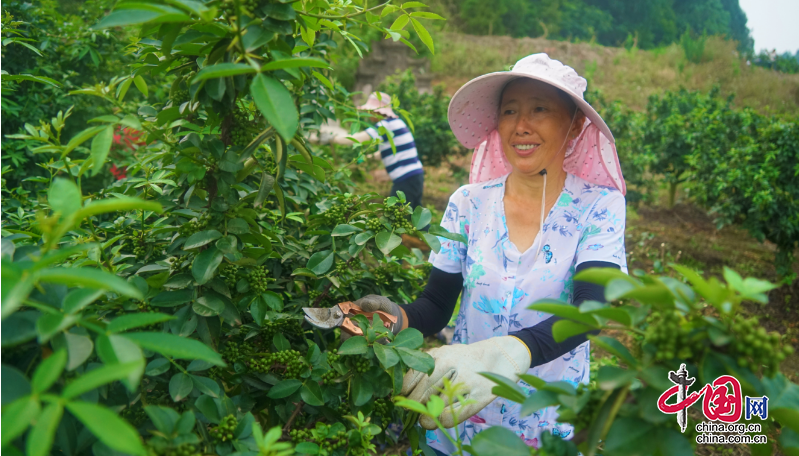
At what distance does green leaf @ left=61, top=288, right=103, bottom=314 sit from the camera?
544 mm

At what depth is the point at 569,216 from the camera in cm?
156

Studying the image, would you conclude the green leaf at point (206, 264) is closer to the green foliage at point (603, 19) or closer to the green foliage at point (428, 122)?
the green foliage at point (428, 122)

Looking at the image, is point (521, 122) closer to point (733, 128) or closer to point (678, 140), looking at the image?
point (733, 128)

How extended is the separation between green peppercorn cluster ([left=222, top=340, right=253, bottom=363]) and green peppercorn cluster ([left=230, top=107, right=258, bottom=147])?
15.0 inches

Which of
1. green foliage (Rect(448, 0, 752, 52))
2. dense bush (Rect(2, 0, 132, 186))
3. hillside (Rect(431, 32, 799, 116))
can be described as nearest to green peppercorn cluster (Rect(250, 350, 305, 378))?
dense bush (Rect(2, 0, 132, 186))

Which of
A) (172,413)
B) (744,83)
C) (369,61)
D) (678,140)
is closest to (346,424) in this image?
(172,413)

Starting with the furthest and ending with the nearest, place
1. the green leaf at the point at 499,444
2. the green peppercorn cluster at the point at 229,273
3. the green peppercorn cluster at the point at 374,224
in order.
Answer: the green peppercorn cluster at the point at 374,224 < the green peppercorn cluster at the point at 229,273 < the green leaf at the point at 499,444

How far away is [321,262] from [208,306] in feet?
1.02

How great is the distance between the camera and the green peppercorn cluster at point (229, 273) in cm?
98

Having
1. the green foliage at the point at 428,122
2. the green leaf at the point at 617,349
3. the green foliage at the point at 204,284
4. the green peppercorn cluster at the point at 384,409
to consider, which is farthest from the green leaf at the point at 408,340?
the green foliage at the point at 428,122

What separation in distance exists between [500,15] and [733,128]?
543 inches

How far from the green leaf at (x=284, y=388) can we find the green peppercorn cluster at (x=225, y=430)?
16 centimetres

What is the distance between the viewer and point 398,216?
1.09 metres

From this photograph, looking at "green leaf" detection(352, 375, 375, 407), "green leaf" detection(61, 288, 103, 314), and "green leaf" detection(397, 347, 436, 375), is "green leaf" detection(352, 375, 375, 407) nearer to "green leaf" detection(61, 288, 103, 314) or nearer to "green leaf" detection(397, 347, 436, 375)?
"green leaf" detection(397, 347, 436, 375)
